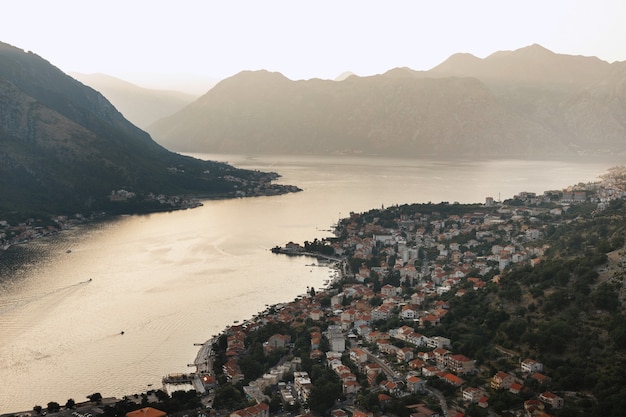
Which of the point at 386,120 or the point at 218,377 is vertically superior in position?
the point at 386,120

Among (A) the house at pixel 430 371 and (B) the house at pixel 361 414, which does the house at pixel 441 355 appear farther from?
(B) the house at pixel 361 414

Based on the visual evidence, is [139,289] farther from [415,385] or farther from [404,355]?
[415,385]

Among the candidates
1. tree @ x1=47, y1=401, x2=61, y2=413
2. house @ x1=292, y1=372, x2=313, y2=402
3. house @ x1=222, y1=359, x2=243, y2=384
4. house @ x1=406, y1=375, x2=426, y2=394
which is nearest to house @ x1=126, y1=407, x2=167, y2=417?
tree @ x1=47, y1=401, x2=61, y2=413

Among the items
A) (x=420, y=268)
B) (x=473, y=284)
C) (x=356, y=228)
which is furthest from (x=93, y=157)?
(x=473, y=284)

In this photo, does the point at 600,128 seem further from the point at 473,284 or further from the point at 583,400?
the point at 583,400

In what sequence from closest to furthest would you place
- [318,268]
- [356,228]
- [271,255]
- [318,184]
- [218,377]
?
[218,377]
[318,268]
[271,255]
[356,228]
[318,184]

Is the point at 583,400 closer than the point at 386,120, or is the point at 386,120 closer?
the point at 583,400

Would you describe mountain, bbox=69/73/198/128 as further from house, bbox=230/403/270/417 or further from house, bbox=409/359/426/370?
house, bbox=230/403/270/417
